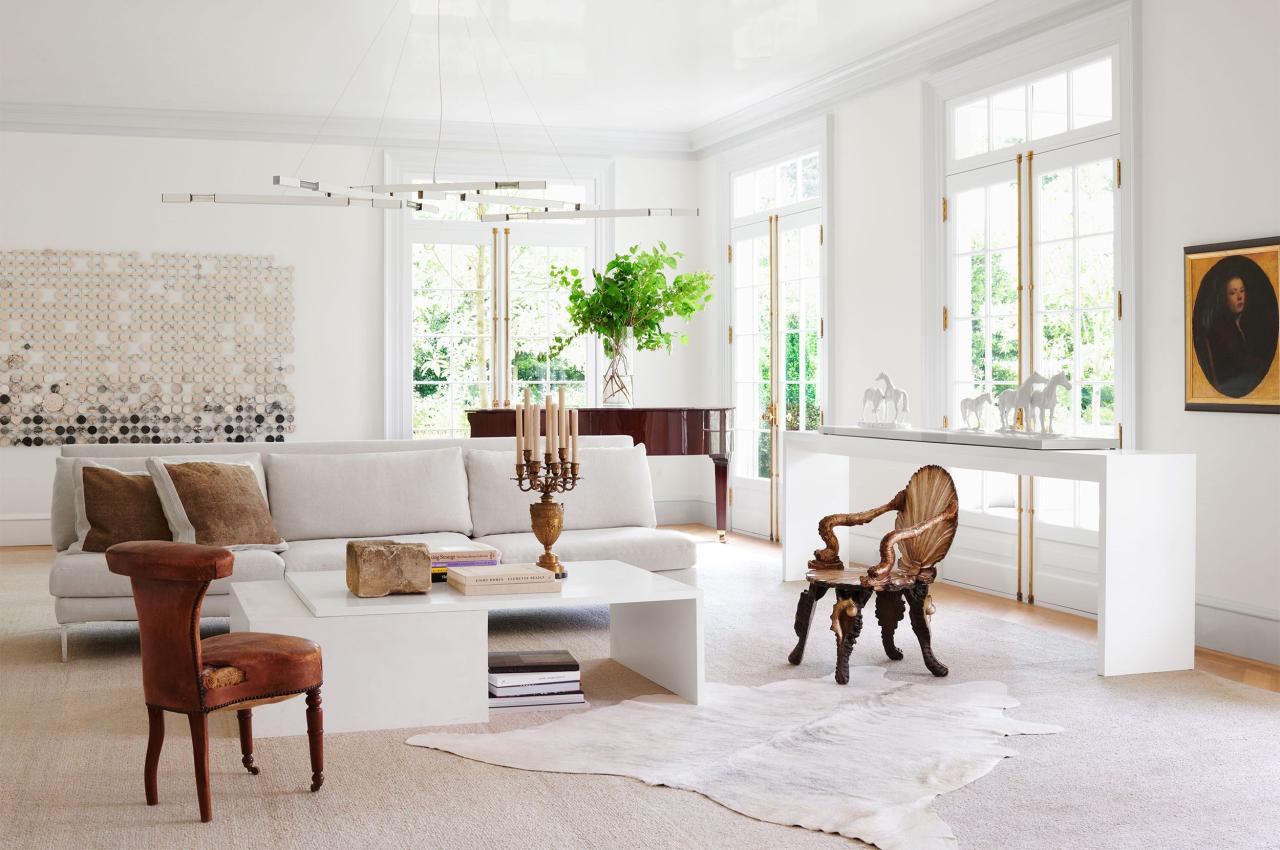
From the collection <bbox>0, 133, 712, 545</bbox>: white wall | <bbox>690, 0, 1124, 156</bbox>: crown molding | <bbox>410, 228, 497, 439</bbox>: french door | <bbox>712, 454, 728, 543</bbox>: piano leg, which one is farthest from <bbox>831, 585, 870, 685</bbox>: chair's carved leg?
<bbox>0, 133, 712, 545</bbox>: white wall

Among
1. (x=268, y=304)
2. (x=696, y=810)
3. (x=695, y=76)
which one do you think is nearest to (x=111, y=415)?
(x=268, y=304)

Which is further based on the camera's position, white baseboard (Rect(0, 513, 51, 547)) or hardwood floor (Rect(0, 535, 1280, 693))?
white baseboard (Rect(0, 513, 51, 547))

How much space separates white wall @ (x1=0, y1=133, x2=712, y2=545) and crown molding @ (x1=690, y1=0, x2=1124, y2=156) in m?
2.73

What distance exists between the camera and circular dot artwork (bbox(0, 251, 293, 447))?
8328mm

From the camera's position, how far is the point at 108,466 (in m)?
5.26

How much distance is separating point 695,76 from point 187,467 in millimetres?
4059

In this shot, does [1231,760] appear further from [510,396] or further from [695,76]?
[510,396]

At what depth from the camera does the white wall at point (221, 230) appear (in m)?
8.34

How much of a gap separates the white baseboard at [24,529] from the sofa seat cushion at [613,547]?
422 cm

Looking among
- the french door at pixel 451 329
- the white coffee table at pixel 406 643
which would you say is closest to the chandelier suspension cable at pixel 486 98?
the french door at pixel 451 329

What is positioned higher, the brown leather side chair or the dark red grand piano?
the dark red grand piano

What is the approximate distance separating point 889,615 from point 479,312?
16.9 ft

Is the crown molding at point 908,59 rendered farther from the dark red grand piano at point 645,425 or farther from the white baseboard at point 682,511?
the white baseboard at point 682,511

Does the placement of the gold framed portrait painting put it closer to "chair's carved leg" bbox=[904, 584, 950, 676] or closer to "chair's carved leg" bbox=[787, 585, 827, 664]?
"chair's carved leg" bbox=[904, 584, 950, 676]
